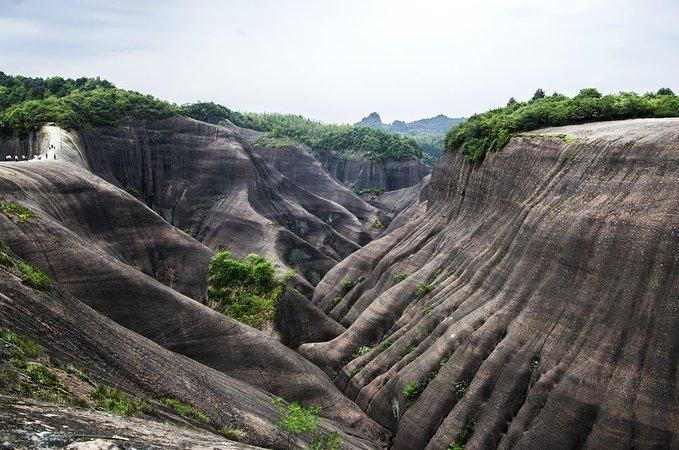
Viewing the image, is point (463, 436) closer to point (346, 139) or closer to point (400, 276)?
point (400, 276)

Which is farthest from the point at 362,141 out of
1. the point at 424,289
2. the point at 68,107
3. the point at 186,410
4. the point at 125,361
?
the point at 186,410

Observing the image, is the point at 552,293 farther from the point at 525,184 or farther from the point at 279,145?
the point at 279,145

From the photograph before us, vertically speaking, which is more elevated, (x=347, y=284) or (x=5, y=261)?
(x=5, y=261)

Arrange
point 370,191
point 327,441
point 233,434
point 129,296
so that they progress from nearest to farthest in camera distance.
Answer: point 233,434 → point 327,441 → point 129,296 → point 370,191

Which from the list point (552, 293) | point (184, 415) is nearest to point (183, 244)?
point (184, 415)

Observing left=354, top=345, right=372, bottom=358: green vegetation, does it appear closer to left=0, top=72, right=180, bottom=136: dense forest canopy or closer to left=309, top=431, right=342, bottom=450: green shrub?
left=309, top=431, right=342, bottom=450: green shrub

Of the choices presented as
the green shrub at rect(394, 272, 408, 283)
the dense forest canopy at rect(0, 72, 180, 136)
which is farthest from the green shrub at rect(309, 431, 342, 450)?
the dense forest canopy at rect(0, 72, 180, 136)

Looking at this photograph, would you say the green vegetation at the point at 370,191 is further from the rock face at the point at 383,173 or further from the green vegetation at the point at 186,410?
the green vegetation at the point at 186,410
